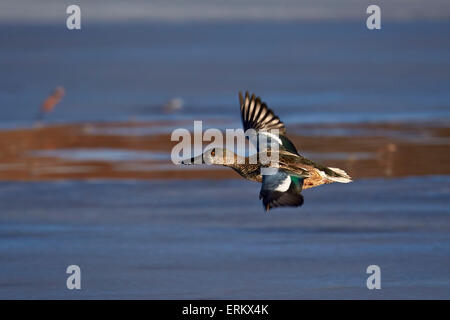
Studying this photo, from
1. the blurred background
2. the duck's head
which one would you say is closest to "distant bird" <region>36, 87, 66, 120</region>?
the blurred background

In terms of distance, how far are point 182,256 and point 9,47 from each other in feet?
74.6

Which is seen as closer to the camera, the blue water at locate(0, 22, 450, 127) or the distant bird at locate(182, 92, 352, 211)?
the distant bird at locate(182, 92, 352, 211)

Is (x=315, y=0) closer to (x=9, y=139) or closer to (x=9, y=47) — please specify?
(x=9, y=47)

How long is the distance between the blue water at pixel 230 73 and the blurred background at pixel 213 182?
0.07m

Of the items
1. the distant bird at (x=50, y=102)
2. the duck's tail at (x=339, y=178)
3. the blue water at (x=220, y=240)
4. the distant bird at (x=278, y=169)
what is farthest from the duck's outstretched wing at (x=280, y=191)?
the distant bird at (x=50, y=102)

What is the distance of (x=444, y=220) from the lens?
919 centimetres

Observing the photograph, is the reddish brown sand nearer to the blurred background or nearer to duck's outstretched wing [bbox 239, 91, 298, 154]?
the blurred background

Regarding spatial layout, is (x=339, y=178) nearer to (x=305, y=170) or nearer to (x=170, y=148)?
(x=305, y=170)

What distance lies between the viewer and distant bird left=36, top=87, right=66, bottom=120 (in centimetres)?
1617

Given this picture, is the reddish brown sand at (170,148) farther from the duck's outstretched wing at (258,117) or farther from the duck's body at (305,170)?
the duck's body at (305,170)

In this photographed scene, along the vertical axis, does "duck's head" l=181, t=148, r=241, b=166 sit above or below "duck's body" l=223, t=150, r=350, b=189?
above

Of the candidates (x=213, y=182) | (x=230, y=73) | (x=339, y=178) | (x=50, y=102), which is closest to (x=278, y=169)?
(x=339, y=178)

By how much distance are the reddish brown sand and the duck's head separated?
11.8 feet

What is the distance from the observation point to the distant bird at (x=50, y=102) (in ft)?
53.1
